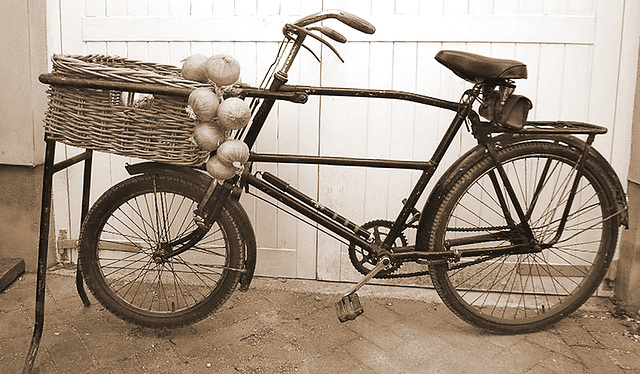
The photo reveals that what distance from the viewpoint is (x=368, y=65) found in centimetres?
332

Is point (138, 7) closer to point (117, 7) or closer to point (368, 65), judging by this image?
point (117, 7)

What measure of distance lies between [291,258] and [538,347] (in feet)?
4.84

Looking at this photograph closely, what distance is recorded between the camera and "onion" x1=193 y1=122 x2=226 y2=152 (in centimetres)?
242

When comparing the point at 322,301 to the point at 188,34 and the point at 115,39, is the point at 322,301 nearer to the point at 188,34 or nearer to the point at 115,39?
the point at 188,34

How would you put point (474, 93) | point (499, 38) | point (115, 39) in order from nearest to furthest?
point (474, 93)
point (499, 38)
point (115, 39)

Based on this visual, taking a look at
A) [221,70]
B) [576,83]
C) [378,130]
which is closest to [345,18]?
[221,70]

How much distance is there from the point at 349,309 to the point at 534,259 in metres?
1.10

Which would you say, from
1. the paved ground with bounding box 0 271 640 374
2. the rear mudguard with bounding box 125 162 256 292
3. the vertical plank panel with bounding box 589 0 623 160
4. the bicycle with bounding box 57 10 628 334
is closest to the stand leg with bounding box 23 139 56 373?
the paved ground with bounding box 0 271 640 374

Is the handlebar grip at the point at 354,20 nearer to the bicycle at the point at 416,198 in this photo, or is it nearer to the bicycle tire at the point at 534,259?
the bicycle at the point at 416,198

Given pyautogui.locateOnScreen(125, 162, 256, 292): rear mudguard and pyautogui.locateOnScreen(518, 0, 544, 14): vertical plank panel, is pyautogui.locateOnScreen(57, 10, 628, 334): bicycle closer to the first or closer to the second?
pyautogui.locateOnScreen(125, 162, 256, 292): rear mudguard

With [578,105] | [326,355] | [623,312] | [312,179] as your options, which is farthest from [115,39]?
[623,312]

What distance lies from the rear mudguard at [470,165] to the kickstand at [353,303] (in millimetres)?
199

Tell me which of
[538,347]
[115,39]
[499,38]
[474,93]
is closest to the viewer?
[474,93]

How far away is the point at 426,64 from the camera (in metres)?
3.29
